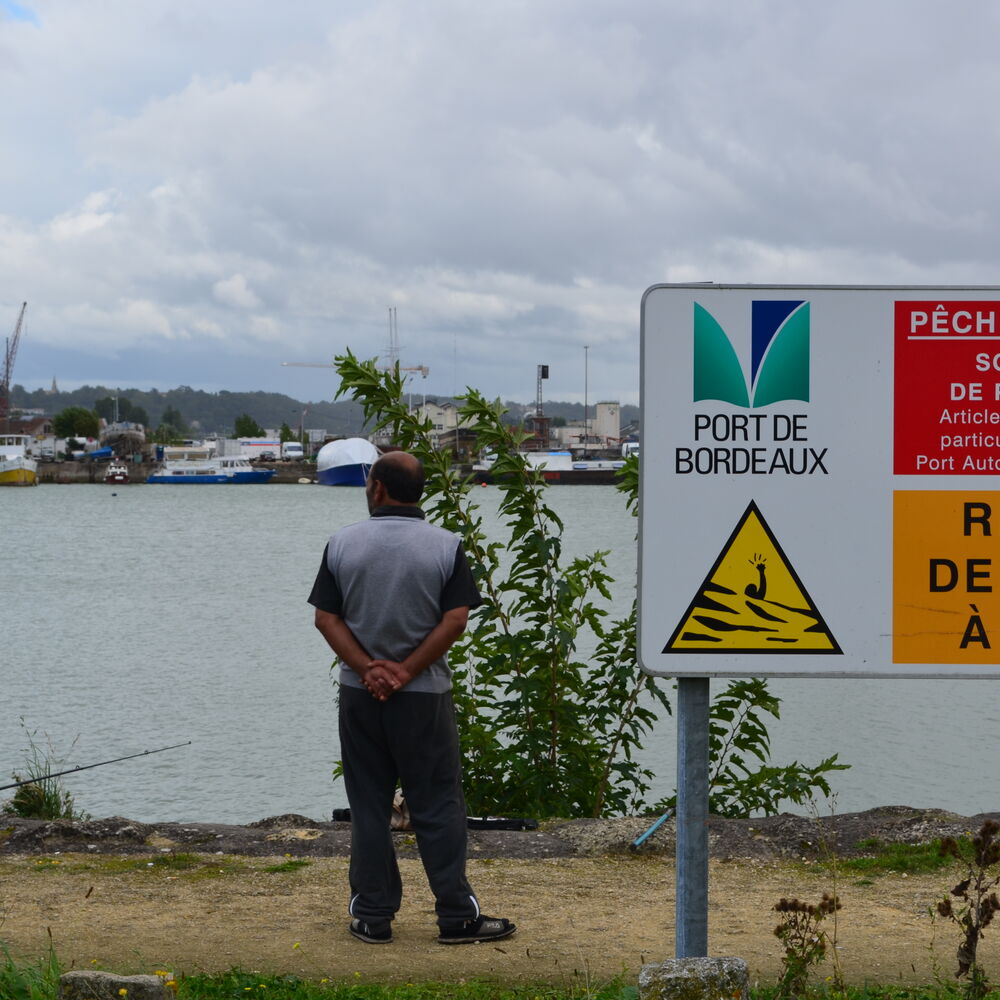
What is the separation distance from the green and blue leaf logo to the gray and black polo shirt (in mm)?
1927

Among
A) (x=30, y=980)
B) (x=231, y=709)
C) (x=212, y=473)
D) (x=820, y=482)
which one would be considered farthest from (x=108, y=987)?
(x=212, y=473)

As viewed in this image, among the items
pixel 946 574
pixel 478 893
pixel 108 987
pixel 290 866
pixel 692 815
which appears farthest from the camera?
pixel 290 866

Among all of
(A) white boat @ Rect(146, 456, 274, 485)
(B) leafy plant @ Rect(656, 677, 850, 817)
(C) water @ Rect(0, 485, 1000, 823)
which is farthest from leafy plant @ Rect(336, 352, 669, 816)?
(A) white boat @ Rect(146, 456, 274, 485)

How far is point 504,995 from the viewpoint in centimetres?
460

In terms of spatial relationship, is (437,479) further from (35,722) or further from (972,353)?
(35,722)

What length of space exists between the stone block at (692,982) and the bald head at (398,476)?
2437 millimetres

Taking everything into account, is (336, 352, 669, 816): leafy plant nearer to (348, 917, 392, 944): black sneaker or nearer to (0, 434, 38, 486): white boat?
(348, 917, 392, 944): black sneaker

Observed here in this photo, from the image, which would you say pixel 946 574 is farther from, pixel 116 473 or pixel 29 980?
pixel 116 473

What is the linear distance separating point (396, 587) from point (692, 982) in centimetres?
223

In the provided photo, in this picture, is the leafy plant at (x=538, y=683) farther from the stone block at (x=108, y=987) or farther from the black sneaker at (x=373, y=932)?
the stone block at (x=108, y=987)

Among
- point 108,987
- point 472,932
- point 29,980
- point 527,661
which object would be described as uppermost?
point 527,661

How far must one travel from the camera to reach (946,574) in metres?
3.76

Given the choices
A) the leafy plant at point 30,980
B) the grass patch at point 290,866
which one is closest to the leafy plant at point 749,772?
the grass patch at point 290,866

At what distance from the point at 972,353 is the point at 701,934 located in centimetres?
172
